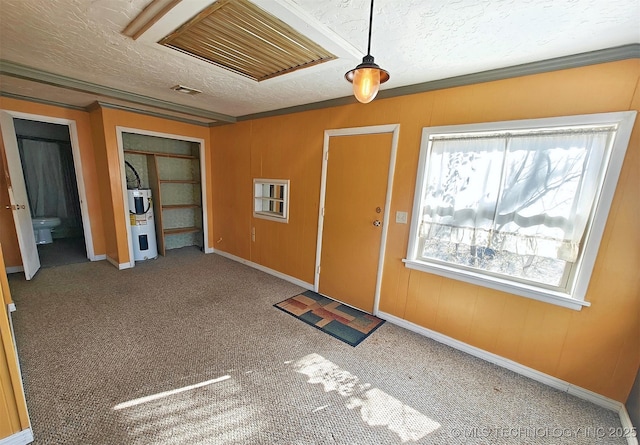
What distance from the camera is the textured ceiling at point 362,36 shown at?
4.10 feet

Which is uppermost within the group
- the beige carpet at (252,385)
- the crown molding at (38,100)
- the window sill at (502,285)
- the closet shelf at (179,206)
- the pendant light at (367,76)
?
the crown molding at (38,100)

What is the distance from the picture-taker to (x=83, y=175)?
11.9 ft

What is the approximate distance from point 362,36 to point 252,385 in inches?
98.2

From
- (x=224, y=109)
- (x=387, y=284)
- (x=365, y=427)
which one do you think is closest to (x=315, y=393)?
(x=365, y=427)

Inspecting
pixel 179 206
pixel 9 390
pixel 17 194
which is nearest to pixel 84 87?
pixel 17 194

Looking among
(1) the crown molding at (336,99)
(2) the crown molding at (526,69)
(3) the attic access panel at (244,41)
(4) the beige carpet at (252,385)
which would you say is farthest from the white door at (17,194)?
(2) the crown molding at (526,69)

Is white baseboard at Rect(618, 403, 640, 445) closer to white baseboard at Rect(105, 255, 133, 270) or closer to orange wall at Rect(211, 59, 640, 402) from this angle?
orange wall at Rect(211, 59, 640, 402)

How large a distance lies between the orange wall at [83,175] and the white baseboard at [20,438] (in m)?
3.39

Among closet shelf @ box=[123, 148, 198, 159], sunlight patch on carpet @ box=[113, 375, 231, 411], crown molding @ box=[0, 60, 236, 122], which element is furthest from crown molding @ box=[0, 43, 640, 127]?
sunlight patch on carpet @ box=[113, 375, 231, 411]

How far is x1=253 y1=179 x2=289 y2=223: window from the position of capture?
341 centimetres

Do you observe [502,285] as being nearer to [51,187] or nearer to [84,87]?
[84,87]

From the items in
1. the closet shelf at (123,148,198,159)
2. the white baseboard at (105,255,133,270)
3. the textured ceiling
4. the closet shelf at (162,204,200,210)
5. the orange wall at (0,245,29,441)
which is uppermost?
the textured ceiling

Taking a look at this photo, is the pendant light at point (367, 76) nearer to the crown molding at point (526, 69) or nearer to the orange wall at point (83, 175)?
the crown molding at point (526, 69)

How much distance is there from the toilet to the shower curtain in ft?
1.32
